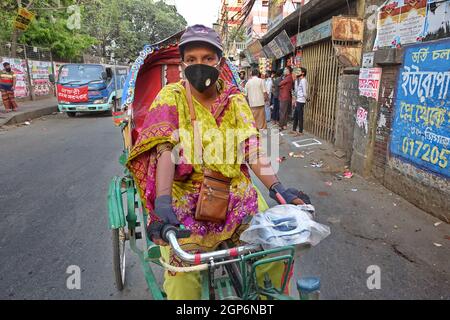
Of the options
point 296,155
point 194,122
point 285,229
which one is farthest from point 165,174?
point 296,155

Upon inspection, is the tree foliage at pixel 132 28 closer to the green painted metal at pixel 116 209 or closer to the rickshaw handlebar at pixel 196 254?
the green painted metal at pixel 116 209

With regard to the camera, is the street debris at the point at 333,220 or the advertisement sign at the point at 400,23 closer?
the street debris at the point at 333,220

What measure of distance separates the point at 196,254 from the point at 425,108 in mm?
4044

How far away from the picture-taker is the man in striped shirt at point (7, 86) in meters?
12.6

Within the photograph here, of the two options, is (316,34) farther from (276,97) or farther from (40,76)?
(40,76)

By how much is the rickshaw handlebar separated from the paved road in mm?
1555

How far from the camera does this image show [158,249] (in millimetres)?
2006

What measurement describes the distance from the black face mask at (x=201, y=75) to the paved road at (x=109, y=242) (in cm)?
173

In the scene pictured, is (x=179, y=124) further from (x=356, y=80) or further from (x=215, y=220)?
(x=356, y=80)

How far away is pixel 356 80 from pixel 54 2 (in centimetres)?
1619


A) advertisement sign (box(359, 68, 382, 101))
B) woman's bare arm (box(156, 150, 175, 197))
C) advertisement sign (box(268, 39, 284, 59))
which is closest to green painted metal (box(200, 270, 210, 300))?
woman's bare arm (box(156, 150, 175, 197))

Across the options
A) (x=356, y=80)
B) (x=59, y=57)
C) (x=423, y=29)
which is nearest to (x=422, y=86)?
(x=423, y=29)

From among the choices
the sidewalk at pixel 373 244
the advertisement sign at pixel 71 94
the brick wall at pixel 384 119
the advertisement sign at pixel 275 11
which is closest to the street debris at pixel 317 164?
the sidewalk at pixel 373 244

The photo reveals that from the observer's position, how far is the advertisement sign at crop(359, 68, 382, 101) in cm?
543
